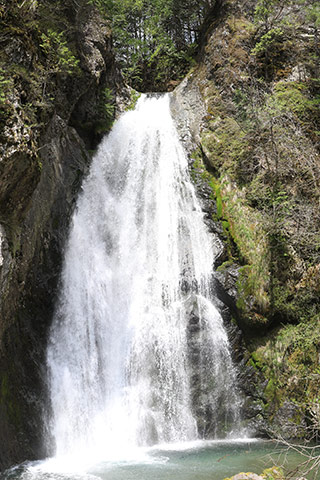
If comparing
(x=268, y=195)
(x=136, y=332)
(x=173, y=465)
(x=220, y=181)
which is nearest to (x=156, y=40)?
(x=220, y=181)

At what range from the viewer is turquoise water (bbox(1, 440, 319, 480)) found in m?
6.64

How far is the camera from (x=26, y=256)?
30.4 feet

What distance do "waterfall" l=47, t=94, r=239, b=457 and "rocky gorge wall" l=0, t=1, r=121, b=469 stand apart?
1.84ft

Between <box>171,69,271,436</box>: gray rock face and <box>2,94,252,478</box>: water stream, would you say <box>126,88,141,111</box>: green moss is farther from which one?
<box>2,94,252,478</box>: water stream

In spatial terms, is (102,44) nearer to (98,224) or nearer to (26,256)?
(98,224)

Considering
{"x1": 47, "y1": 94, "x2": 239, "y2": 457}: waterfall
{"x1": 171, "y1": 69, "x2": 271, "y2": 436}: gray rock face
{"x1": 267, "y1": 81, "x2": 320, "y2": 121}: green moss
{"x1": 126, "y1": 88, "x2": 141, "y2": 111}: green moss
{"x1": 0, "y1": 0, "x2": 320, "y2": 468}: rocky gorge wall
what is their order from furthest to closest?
1. {"x1": 126, "y1": 88, "x2": 141, "y2": 111}: green moss
2. {"x1": 267, "y1": 81, "x2": 320, "y2": 121}: green moss
3. {"x1": 171, "y1": 69, "x2": 271, "y2": 436}: gray rock face
4. {"x1": 47, "y1": 94, "x2": 239, "y2": 457}: waterfall
5. {"x1": 0, "y1": 0, "x2": 320, "y2": 468}: rocky gorge wall

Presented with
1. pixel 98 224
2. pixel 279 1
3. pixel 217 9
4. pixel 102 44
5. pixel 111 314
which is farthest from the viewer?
pixel 217 9

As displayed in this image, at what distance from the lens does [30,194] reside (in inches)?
317

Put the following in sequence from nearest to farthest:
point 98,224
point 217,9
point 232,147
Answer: point 98,224 → point 232,147 → point 217,9

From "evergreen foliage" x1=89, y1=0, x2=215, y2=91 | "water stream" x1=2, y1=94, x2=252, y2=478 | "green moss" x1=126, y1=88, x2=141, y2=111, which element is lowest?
"water stream" x1=2, y1=94, x2=252, y2=478

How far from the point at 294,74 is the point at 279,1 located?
4524mm

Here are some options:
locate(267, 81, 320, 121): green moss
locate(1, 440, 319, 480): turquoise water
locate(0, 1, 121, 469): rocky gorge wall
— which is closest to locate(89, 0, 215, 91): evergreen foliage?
locate(267, 81, 320, 121): green moss

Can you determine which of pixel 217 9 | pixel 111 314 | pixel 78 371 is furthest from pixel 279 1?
pixel 78 371

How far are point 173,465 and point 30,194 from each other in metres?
5.96
